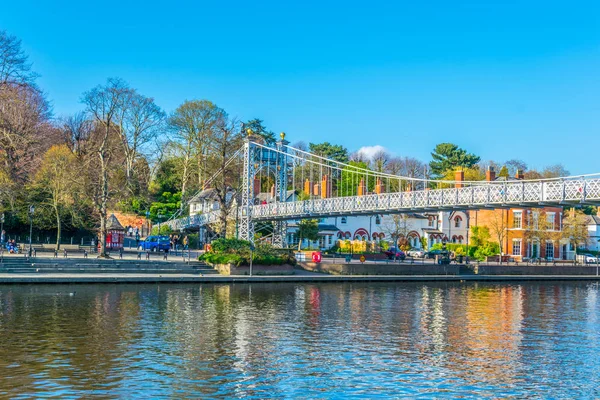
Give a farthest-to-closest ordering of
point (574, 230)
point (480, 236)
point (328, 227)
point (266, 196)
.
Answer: point (328, 227) < point (480, 236) < point (266, 196) < point (574, 230)

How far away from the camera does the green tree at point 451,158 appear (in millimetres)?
116000

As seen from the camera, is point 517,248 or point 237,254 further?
point 517,248

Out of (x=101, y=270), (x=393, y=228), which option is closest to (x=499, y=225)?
(x=393, y=228)

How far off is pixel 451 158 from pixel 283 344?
3765 inches

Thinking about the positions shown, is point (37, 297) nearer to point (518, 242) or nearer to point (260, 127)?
point (518, 242)

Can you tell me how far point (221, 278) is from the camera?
4753 centimetres

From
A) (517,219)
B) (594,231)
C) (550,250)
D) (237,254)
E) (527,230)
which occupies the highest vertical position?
(517,219)

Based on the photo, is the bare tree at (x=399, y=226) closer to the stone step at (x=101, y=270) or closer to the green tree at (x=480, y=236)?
the green tree at (x=480, y=236)

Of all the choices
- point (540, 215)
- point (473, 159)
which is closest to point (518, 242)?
point (540, 215)

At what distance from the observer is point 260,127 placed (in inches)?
4028

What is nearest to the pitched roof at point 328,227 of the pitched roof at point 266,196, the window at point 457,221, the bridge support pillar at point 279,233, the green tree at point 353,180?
the green tree at point 353,180

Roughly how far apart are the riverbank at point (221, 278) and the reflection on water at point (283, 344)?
113 centimetres

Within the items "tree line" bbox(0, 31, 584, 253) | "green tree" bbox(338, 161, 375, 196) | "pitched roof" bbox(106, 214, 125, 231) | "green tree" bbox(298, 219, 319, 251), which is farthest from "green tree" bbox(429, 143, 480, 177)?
"pitched roof" bbox(106, 214, 125, 231)

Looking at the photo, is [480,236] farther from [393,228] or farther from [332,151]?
[332,151]
